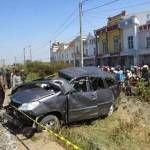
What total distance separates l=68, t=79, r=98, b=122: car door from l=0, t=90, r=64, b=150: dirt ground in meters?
1.49

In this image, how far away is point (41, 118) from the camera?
10.8 m

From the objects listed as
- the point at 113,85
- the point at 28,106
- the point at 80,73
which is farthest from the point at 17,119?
the point at 113,85

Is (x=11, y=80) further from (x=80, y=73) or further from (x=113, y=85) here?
(x=80, y=73)

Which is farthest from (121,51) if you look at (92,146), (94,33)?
(92,146)

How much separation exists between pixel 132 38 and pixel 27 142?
138 ft

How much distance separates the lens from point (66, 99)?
11398 mm

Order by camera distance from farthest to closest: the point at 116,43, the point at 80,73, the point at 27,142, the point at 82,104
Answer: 1. the point at 116,43
2. the point at 80,73
3. the point at 82,104
4. the point at 27,142

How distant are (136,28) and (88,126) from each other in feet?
130

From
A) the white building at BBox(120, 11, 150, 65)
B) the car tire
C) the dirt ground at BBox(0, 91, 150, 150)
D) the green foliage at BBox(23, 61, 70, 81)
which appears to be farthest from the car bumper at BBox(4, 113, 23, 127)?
the white building at BBox(120, 11, 150, 65)

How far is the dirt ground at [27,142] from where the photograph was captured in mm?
9305

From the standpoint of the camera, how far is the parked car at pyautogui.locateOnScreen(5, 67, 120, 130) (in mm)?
10836

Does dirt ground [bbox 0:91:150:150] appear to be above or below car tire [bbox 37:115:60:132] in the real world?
below

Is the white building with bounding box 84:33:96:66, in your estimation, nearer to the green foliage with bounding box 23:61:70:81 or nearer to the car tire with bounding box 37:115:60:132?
the green foliage with bounding box 23:61:70:81

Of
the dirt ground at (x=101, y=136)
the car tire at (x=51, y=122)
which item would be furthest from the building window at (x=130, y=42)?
the car tire at (x=51, y=122)
